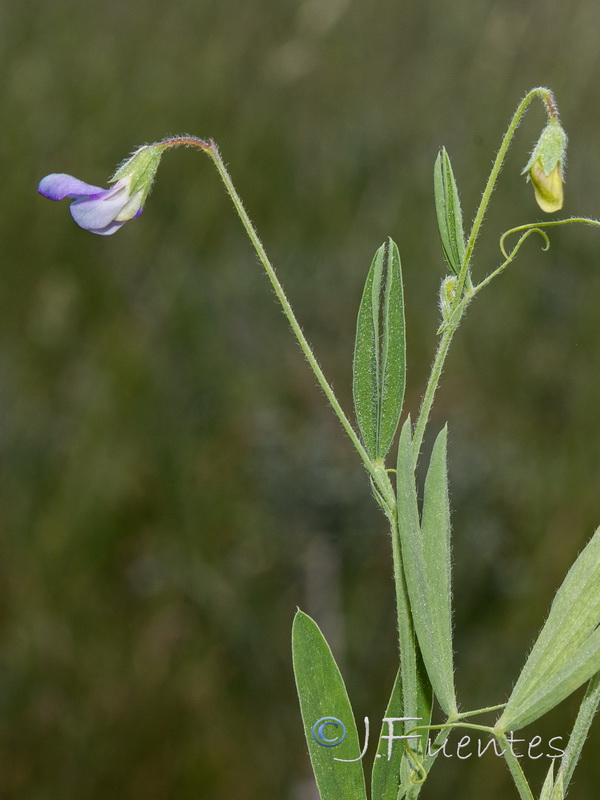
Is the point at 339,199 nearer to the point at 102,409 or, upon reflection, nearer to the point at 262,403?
the point at 262,403

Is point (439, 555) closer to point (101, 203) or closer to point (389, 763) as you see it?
point (389, 763)

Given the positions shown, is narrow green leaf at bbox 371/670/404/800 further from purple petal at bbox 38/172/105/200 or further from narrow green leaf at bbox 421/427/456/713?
purple petal at bbox 38/172/105/200

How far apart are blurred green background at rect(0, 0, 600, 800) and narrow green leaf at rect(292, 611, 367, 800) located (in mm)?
1658

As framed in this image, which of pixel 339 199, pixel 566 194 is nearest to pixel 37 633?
pixel 339 199

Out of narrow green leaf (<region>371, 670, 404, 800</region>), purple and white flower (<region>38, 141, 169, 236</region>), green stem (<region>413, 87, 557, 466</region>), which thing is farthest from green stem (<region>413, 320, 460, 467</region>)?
purple and white flower (<region>38, 141, 169, 236</region>)

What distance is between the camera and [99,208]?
2.97ft

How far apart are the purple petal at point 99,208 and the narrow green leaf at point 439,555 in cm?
41

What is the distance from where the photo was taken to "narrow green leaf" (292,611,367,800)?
84 cm

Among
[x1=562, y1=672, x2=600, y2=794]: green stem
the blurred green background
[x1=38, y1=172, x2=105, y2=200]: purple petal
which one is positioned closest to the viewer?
[x1=562, y1=672, x2=600, y2=794]: green stem

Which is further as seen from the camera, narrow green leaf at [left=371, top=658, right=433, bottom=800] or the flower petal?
the flower petal

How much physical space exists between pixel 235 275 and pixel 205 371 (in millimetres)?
542

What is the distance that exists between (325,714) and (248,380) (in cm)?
254

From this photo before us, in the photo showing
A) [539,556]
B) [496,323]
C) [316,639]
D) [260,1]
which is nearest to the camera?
[316,639]

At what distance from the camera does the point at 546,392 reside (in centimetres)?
358
